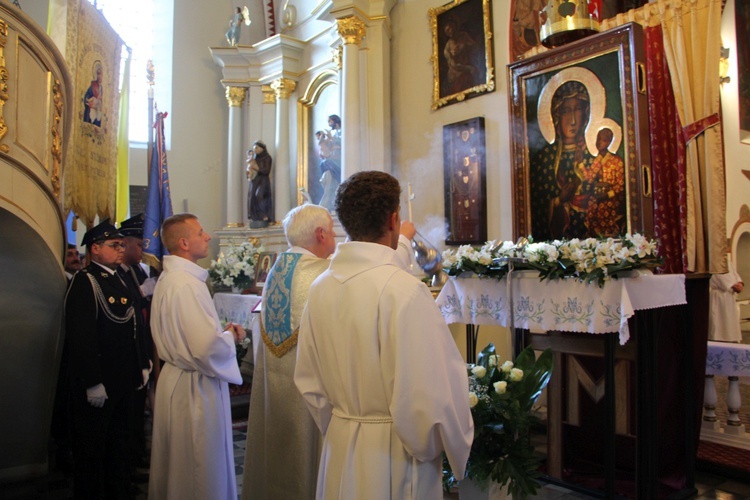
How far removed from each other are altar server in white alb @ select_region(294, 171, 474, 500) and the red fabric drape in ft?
14.0

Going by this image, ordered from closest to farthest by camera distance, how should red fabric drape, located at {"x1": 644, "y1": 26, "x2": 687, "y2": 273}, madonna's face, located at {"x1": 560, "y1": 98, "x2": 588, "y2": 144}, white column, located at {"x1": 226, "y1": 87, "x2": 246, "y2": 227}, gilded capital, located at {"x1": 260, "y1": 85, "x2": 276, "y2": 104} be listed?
red fabric drape, located at {"x1": 644, "y1": 26, "x2": 687, "y2": 273}
madonna's face, located at {"x1": 560, "y1": 98, "x2": 588, "y2": 144}
gilded capital, located at {"x1": 260, "y1": 85, "x2": 276, "y2": 104}
white column, located at {"x1": 226, "y1": 87, "x2": 246, "y2": 227}

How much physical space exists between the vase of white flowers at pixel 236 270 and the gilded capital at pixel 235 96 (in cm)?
295

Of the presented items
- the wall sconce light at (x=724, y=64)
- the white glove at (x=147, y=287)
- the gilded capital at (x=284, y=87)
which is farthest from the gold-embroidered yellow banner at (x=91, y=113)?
the wall sconce light at (x=724, y=64)

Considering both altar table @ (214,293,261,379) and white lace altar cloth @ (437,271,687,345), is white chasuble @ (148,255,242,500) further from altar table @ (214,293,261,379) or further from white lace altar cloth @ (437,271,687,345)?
altar table @ (214,293,261,379)

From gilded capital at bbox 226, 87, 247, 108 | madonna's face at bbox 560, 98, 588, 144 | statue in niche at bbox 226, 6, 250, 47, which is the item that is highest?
statue in niche at bbox 226, 6, 250, 47

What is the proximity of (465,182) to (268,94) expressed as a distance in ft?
16.0

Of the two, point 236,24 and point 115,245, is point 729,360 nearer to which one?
point 115,245

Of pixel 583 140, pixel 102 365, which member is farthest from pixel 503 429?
pixel 583 140

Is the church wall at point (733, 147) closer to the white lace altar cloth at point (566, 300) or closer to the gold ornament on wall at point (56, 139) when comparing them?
the white lace altar cloth at point (566, 300)

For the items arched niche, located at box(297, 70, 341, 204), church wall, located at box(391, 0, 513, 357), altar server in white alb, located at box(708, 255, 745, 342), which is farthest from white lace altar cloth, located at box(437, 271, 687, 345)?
arched niche, located at box(297, 70, 341, 204)

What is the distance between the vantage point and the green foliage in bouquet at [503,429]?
3.01m

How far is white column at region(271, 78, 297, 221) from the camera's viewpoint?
32.2 feet

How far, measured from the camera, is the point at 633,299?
3725mm

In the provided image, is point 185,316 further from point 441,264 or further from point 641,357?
point 641,357
